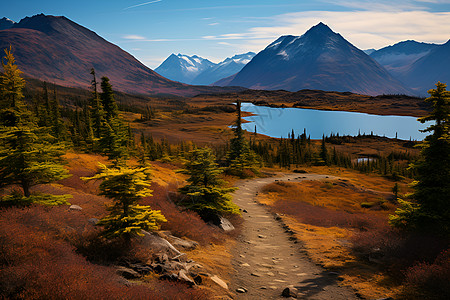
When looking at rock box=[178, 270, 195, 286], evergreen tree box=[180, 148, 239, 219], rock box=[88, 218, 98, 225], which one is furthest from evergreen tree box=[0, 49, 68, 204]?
evergreen tree box=[180, 148, 239, 219]

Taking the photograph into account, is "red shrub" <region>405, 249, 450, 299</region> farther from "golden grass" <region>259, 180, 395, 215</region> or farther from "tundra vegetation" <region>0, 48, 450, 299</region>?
"golden grass" <region>259, 180, 395, 215</region>

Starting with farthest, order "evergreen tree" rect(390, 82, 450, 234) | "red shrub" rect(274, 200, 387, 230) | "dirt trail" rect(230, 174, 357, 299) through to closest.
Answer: "red shrub" rect(274, 200, 387, 230) < "evergreen tree" rect(390, 82, 450, 234) < "dirt trail" rect(230, 174, 357, 299)

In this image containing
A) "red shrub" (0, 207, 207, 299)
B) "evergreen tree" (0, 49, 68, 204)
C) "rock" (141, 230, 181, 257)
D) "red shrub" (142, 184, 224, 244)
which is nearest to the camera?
"red shrub" (0, 207, 207, 299)

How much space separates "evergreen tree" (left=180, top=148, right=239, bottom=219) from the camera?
56.5ft

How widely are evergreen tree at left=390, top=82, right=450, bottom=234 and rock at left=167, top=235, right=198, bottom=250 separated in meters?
10.7

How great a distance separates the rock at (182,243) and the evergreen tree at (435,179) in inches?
421

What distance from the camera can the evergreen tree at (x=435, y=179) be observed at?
42.3 ft

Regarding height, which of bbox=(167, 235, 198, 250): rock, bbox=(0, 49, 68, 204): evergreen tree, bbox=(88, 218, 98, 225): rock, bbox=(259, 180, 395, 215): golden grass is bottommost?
bbox=(259, 180, 395, 215): golden grass

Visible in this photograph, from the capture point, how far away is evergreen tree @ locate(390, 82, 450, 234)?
12.9m

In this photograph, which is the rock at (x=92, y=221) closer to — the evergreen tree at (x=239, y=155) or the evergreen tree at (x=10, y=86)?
the evergreen tree at (x=10, y=86)

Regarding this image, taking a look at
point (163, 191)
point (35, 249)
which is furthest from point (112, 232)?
point (163, 191)

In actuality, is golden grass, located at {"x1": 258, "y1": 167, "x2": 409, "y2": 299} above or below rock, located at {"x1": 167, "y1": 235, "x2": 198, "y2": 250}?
below

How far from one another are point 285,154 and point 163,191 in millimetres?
69600

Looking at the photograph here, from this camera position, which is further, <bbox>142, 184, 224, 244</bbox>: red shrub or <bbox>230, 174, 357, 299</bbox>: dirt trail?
<bbox>142, 184, 224, 244</bbox>: red shrub
